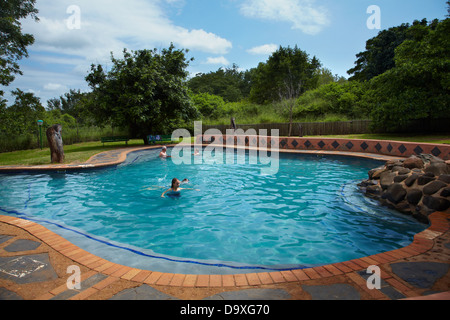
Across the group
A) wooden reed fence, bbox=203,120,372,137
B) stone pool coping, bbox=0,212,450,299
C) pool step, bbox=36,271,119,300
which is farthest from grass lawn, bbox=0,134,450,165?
pool step, bbox=36,271,119,300

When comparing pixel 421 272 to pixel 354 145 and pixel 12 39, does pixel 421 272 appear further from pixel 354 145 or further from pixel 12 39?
pixel 12 39

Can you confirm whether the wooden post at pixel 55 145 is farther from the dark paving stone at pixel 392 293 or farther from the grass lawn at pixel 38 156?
the dark paving stone at pixel 392 293

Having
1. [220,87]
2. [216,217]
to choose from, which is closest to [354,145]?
[216,217]

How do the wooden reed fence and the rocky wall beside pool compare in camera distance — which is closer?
the rocky wall beside pool

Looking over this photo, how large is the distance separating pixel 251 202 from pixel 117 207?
3251mm

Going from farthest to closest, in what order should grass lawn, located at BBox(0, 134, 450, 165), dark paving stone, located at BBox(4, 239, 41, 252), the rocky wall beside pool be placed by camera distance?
grass lawn, located at BBox(0, 134, 450, 165), the rocky wall beside pool, dark paving stone, located at BBox(4, 239, 41, 252)

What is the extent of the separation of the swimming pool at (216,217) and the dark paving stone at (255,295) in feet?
2.41

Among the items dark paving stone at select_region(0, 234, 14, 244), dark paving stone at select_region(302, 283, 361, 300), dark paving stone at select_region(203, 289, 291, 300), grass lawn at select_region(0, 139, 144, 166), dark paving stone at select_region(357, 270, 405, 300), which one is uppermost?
grass lawn at select_region(0, 139, 144, 166)

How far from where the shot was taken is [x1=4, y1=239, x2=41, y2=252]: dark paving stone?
3066mm

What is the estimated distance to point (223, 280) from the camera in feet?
7.80

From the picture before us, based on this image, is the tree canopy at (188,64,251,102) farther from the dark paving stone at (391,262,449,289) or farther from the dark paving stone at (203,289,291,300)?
the dark paving stone at (203,289,291,300)

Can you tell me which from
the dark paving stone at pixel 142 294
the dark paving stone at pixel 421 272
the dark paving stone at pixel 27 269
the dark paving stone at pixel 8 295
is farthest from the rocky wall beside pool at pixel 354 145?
the dark paving stone at pixel 8 295

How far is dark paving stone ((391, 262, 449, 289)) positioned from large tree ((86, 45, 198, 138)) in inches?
593
